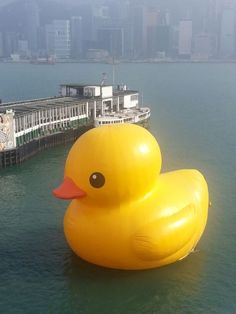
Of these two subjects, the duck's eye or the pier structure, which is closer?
the duck's eye

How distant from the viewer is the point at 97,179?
21.2 meters

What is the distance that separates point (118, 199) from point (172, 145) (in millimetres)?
33660

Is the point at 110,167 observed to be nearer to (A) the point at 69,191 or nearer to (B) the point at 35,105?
(A) the point at 69,191

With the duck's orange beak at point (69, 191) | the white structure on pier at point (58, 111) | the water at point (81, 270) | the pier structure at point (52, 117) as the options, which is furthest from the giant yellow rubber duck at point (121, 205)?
the white structure on pier at point (58, 111)

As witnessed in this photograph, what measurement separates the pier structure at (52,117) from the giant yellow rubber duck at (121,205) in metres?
24.1

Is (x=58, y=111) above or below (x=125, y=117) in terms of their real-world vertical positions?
above

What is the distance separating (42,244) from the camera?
86.4ft

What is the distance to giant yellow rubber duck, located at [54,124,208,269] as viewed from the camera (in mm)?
21312

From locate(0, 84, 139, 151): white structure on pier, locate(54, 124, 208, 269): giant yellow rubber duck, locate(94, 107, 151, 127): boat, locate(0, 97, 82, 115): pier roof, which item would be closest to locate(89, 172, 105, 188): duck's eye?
locate(54, 124, 208, 269): giant yellow rubber duck

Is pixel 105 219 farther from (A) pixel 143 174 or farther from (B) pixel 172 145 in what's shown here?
(B) pixel 172 145

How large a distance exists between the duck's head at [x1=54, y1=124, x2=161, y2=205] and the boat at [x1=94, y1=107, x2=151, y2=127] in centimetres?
3589

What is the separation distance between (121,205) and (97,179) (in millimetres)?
1642

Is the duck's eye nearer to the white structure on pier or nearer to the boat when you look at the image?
the white structure on pier

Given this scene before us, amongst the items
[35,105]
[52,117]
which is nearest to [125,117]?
[52,117]
